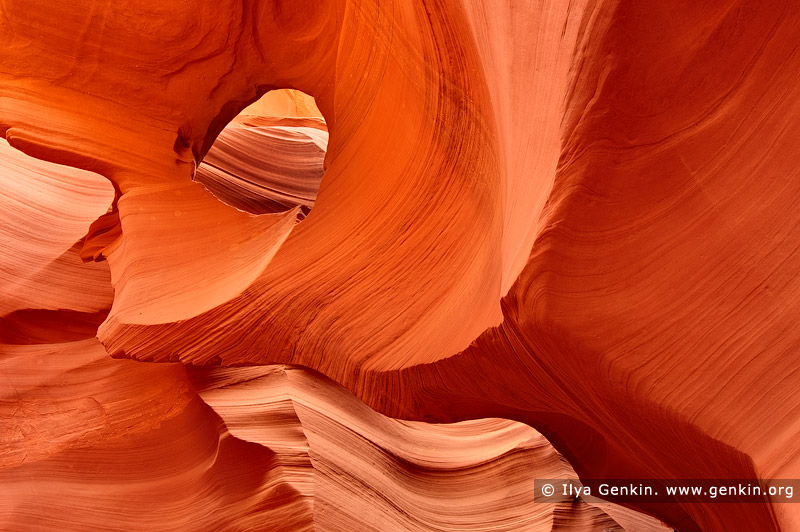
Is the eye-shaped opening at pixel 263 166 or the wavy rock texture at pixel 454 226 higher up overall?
the eye-shaped opening at pixel 263 166

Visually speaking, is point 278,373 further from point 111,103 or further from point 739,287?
point 739,287

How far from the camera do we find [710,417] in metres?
1.16

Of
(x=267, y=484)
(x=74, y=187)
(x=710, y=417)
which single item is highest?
(x=74, y=187)

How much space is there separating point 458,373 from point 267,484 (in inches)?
40.3

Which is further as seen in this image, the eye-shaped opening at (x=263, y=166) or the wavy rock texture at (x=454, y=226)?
the eye-shaped opening at (x=263, y=166)

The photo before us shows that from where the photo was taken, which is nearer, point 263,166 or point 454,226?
point 454,226

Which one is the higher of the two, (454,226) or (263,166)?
(263,166)

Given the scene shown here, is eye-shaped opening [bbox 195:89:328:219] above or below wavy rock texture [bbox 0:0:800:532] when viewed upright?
above

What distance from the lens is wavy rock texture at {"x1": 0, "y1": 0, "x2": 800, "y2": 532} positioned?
112cm

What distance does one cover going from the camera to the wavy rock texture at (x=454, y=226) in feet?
3.68

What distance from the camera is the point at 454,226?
1.62m

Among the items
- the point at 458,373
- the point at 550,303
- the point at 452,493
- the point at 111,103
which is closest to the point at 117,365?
the point at 111,103

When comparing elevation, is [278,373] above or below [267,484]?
above

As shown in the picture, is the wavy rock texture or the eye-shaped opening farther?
the eye-shaped opening
